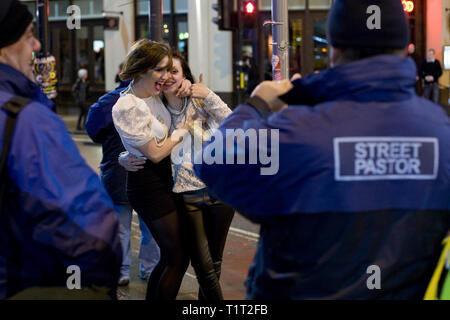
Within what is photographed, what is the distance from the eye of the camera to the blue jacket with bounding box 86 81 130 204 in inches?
198

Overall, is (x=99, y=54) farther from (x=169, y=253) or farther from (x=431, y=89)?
(x=169, y=253)

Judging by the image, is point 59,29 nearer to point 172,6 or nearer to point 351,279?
point 172,6

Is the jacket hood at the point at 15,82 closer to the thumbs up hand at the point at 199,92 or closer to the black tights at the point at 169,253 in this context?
the black tights at the point at 169,253


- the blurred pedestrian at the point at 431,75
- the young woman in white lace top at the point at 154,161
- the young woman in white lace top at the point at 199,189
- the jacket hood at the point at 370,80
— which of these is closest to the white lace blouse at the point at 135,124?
the young woman in white lace top at the point at 154,161

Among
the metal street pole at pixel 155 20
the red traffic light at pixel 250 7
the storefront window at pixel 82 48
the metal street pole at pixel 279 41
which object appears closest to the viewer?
the metal street pole at pixel 155 20

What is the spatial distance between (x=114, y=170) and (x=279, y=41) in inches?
144

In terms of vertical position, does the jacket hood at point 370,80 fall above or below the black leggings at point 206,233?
above

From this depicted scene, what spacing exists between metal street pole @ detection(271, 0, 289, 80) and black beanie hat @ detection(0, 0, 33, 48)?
20.0 feet

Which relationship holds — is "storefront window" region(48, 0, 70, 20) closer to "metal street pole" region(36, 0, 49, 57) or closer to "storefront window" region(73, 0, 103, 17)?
"storefront window" region(73, 0, 103, 17)

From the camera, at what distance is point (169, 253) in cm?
390

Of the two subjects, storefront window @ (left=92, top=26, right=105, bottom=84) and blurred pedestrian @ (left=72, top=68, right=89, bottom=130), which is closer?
blurred pedestrian @ (left=72, top=68, right=89, bottom=130)

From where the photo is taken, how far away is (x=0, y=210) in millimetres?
1987

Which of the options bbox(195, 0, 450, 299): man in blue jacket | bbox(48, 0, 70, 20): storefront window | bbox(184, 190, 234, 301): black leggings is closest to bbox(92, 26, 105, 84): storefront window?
bbox(48, 0, 70, 20): storefront window

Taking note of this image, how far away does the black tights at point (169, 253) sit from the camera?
3891mm
